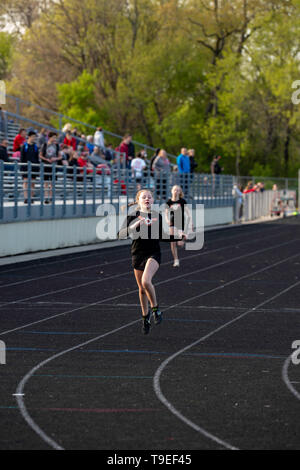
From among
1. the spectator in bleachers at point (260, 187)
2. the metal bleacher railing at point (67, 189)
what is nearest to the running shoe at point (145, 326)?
the metal bleacher railing at point (67, 189)

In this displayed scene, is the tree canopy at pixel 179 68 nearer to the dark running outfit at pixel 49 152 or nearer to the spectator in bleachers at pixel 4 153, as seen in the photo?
the dark running outfit at pixel 49 152

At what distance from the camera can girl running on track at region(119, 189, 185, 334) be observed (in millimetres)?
11867

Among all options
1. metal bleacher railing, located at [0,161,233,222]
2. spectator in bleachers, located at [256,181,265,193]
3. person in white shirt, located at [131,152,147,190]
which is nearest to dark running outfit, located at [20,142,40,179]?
metal bleacher railing, located at [0,161,233,222]

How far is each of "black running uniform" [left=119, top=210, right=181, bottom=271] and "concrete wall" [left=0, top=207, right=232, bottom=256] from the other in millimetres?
11040

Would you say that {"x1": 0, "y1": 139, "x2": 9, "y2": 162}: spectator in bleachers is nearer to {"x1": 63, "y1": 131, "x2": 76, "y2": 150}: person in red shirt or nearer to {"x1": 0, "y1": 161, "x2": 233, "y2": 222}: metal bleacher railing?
{"x1": 0, "y1": 161, "x2": 233, "y2": 222}: metal bleacher railing

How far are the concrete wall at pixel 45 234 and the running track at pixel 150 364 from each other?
4.18 m

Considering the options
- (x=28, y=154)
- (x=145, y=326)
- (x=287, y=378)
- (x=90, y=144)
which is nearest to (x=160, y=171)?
(x=90, y=144)

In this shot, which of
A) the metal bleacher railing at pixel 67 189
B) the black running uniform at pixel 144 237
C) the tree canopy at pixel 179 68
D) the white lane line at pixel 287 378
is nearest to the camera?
the white lane line at pixel 287 378

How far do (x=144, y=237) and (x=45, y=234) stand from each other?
1386cm

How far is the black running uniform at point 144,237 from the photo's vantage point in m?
12.0

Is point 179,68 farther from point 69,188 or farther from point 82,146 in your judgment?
point 69,188

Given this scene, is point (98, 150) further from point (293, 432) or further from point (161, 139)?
point (161, 139)

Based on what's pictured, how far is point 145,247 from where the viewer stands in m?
12.1

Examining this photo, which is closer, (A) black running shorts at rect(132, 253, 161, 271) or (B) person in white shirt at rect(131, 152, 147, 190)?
(A) black running shorts at rect(132, 253, 161, 271)
